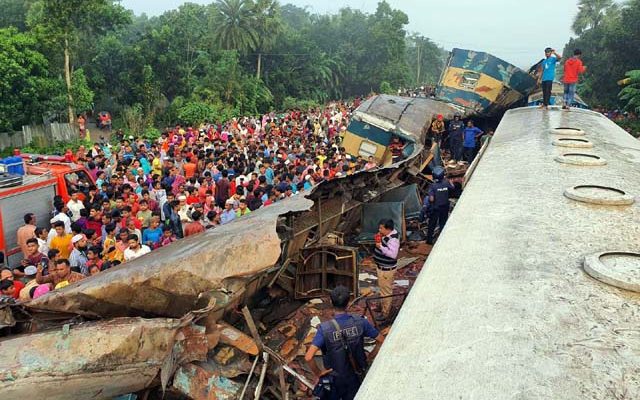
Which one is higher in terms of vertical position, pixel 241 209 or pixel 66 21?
pixel 66 21

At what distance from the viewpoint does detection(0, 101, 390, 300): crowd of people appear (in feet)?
21.6

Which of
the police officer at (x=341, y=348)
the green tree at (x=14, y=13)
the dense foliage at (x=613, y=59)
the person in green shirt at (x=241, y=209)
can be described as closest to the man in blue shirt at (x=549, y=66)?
the person in green shirt at (x=241, y=209)

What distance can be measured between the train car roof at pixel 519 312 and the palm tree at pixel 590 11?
184 feet

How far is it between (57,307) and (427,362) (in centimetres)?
320

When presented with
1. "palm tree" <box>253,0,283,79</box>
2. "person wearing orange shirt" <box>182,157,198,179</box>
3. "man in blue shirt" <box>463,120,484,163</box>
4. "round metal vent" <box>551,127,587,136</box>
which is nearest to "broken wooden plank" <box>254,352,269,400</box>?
"person wearing orange shirt" <box>182,157,198,179</box>

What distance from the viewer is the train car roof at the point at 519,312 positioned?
2.50m

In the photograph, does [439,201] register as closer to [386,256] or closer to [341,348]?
[386,256]

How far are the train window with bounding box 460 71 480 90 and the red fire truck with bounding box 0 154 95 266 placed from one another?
43.8 feet

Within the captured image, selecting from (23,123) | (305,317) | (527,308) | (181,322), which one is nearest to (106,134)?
(23,123)

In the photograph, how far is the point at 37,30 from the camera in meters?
21.8

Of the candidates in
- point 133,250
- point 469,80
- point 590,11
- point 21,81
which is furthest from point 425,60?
point 133,250

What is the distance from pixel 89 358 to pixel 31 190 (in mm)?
5105

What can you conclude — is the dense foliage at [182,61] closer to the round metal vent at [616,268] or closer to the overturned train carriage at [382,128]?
the overturned train carriage at [382,128]

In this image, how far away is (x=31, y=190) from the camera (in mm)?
8117
